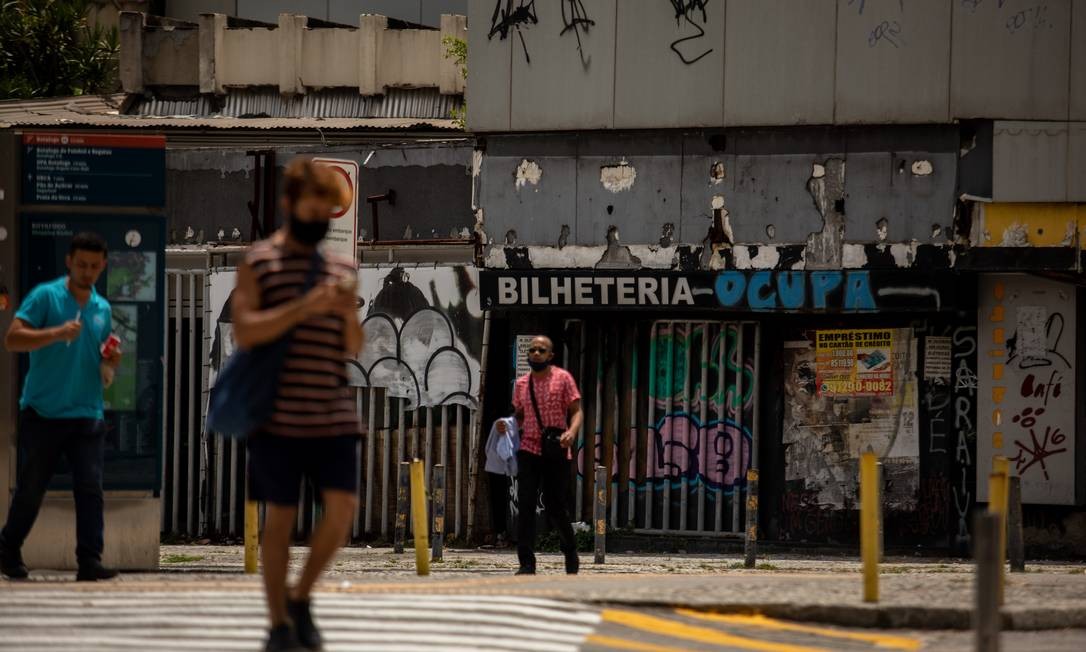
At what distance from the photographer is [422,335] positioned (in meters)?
20.6

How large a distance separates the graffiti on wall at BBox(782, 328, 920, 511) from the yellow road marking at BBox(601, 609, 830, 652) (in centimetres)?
1034

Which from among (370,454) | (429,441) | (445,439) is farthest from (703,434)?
(370,454)

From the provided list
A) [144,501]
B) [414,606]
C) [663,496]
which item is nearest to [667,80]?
[663,496]

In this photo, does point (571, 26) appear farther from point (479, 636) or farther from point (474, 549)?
point (479, 636)

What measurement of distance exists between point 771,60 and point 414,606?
11.5 meters

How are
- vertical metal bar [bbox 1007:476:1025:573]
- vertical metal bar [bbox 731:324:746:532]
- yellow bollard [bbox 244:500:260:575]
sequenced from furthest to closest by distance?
vertical metal bar [bbox 731:324:746:532] < vertical metal bar [bbox 1007:476:1025:573] < yellow bollard [bbox 244:500:260:575]

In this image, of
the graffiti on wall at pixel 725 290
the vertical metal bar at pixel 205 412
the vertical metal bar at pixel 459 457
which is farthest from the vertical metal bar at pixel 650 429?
the vertical metal bar at pixel 205 412

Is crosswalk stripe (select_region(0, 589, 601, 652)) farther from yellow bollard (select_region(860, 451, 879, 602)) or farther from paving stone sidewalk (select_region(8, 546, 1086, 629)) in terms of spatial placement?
yellow bollard (select_region(860, 451, 879, 602))

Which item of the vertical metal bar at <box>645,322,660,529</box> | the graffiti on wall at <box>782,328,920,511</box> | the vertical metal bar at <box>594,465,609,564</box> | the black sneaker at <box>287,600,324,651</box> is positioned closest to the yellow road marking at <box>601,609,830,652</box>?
the black sneaker at <box>287,600,324,651</box>

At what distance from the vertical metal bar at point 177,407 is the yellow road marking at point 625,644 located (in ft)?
44.5

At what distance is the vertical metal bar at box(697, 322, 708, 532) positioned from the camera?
19.6 meters

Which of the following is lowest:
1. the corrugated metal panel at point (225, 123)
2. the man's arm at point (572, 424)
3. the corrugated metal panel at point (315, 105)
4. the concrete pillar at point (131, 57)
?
the man's arm at point (572, 424)

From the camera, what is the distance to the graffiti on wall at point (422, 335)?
20328mm

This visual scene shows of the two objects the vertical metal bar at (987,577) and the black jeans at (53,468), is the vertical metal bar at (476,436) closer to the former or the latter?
the black jeans at (53,468)
